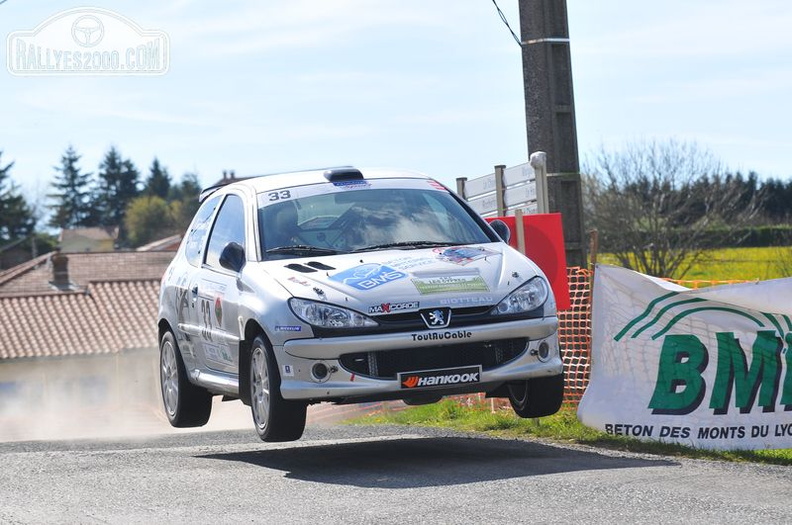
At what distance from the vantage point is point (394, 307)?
840 centimetres

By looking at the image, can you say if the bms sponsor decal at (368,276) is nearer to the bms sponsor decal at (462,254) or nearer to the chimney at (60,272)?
the bms sponsor decal at (462,254)

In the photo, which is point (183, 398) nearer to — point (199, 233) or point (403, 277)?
point (199, 233)

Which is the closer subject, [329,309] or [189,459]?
[329,309]

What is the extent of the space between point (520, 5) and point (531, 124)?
1.21m

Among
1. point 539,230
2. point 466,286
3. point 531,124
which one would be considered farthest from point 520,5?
point 466,286

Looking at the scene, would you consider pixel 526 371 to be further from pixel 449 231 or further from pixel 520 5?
pixel 520 5

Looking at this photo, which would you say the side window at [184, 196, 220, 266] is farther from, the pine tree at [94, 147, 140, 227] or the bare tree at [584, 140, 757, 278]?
Answer: the pine tree at [94, 147, 140, 227]

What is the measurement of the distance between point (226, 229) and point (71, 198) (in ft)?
492

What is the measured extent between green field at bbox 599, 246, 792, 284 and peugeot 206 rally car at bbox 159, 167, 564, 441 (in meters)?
46.4

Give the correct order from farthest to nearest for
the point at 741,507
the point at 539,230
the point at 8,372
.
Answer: the point at 8,372 < the point at 539,230 < the point at 741,507

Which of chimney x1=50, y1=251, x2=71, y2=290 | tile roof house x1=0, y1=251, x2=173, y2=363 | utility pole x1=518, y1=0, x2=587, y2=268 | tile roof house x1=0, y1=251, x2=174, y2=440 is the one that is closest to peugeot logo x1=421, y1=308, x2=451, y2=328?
utility pole x1=518, y1=0, x2=587, y2=268

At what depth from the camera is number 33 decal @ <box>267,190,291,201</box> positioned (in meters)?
9.81

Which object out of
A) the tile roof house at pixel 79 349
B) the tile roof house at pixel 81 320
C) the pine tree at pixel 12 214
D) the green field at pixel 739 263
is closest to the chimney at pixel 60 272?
the tile roof house at pixel 81 320

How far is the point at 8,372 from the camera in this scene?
5019 centimetres
